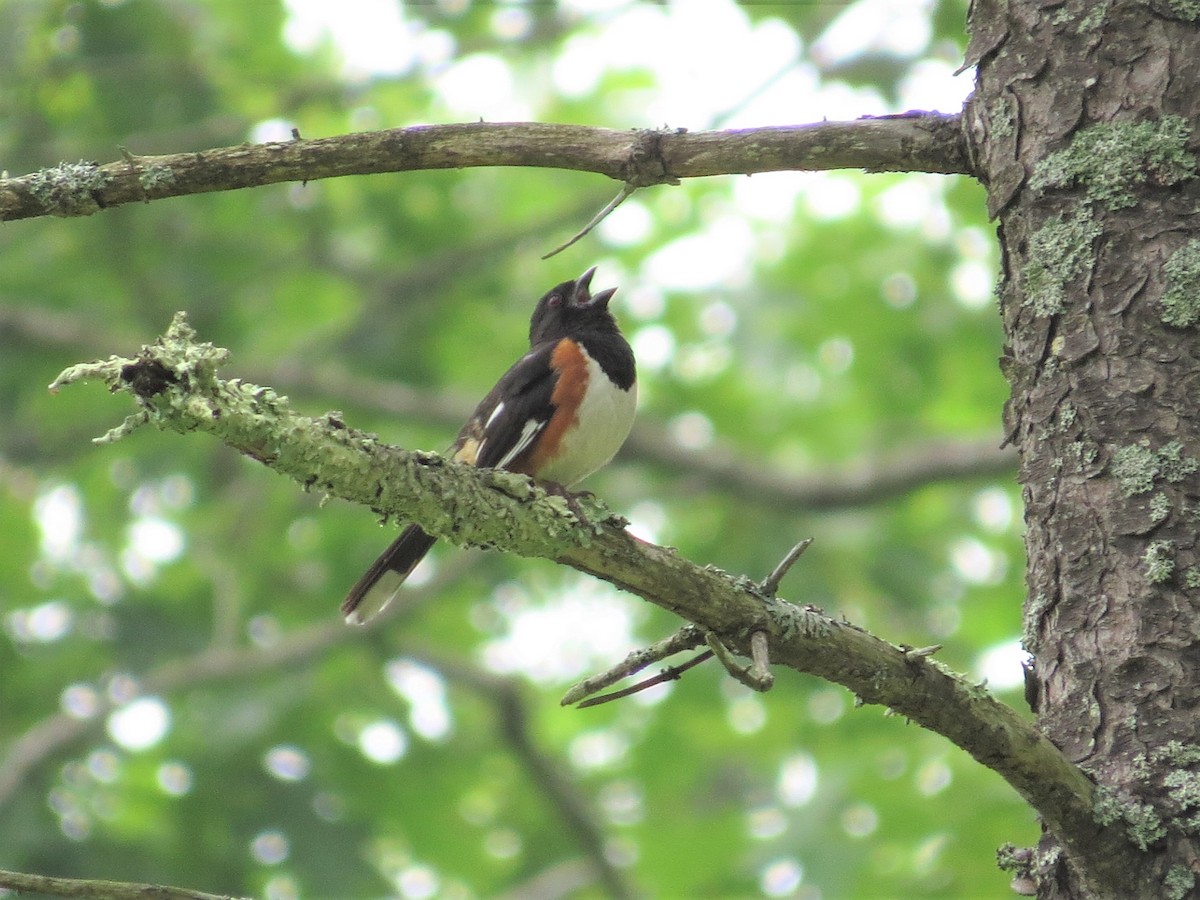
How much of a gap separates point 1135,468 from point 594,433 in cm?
220

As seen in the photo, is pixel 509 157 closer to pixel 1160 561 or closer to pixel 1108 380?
pixel 1108 380

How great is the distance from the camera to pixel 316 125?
820 cm

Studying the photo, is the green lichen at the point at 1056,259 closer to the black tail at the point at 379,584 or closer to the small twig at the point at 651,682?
the small twig at the point at 651,682

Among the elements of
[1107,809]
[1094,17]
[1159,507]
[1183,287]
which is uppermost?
[1094,17]

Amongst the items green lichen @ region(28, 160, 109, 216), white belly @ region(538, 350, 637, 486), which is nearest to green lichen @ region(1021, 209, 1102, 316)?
green lichen @ region(28, 160, 109, 216)

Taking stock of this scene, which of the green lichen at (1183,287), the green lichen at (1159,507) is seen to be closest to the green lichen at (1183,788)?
the green lichen at (1159,507)

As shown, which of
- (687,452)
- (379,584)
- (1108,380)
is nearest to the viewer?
(1108,380)

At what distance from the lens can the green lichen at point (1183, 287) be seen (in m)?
2.40

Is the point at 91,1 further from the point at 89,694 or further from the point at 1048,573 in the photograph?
the point at 1048,573

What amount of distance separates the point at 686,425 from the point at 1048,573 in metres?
7.17

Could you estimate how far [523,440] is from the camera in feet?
14.2


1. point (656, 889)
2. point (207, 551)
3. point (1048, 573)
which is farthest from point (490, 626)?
point (1048, 573)

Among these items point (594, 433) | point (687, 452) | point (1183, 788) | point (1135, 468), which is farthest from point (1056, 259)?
point (687, 452)

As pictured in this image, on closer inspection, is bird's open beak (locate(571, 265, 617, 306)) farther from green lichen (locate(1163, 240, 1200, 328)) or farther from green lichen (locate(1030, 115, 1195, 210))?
green lichen (locate(1163, 240, 1200, 328))
